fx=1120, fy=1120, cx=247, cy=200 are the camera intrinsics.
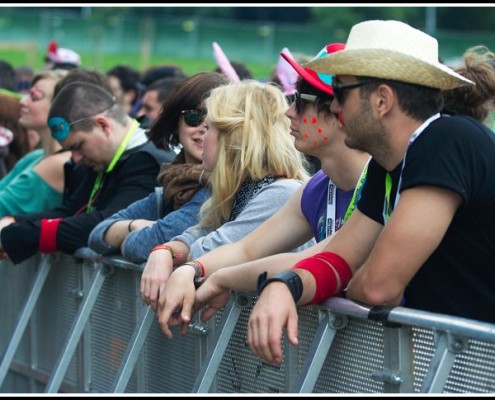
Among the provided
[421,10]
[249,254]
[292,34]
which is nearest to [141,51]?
[292,34]

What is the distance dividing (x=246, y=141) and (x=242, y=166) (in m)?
0.11

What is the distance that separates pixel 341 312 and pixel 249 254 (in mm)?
881

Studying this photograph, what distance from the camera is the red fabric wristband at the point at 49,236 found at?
6.31 metres

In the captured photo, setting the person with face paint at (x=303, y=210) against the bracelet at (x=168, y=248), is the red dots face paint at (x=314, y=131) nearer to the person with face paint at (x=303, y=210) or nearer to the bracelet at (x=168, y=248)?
the person with face paint at (x=303, y=210)

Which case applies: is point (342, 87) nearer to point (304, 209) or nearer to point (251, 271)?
point (251, 271)

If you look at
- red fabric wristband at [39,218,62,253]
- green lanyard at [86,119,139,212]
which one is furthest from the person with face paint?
green lanyard at [86,119,139,212]

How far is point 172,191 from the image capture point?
213 inches

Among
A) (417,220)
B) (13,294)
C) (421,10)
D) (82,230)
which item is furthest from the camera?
(421,10)

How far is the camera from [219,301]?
430 cm

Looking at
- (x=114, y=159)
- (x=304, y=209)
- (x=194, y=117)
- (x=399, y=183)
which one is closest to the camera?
(x=399, y=183)

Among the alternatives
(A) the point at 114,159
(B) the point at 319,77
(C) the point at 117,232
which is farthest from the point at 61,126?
(B) the point at 319,77

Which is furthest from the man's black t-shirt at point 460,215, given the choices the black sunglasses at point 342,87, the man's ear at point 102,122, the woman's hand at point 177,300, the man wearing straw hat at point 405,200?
the man's ear at point 102,122

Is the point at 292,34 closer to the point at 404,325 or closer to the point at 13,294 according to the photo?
the point at 13,294

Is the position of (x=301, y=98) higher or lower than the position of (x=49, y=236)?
higher
